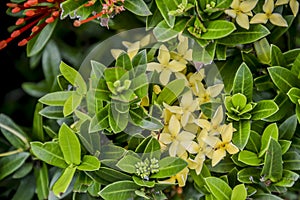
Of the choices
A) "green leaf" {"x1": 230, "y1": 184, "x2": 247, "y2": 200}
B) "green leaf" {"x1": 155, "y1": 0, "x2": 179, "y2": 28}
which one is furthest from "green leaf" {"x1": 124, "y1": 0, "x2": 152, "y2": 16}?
"green leaf" {"x1": 230, "y1": 184, "x2": 247, "y2": 200}

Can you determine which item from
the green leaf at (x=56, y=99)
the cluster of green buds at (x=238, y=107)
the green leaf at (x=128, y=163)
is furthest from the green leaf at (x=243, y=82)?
the green leaf at (x=56, y=99)

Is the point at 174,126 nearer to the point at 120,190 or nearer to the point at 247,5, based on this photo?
the point at 120,190

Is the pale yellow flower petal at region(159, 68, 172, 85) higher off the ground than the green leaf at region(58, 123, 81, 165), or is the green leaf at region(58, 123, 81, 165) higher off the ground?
the pale yellow flower petal at region(159, 68, 172, 85)

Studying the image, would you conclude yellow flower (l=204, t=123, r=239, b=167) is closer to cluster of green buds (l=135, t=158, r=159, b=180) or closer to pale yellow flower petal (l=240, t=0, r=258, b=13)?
cluster of green buds (l=135, t=158, r=159, b=180)

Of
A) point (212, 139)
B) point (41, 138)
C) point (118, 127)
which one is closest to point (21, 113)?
point (41, 138)

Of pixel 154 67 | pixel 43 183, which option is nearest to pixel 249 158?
pixel 154 67

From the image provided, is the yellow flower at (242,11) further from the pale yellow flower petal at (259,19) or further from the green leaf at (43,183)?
the green leaf at (43,183)
